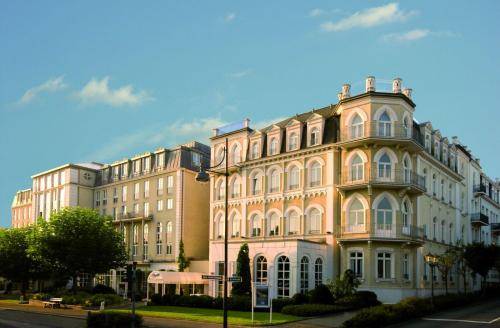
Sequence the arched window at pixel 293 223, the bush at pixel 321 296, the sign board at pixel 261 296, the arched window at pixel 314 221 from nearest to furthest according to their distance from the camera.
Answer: the sign board at pixel 261 296 → the bush at pixel 321 296 → the arched window at pixel 314 221 → the arched window at pixel 293 223

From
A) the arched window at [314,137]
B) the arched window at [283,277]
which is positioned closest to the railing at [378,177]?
the arched window at [314,137]

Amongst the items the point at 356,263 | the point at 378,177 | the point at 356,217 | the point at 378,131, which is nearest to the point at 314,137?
the point at 378,131

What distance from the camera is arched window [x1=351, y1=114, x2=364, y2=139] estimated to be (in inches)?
1832

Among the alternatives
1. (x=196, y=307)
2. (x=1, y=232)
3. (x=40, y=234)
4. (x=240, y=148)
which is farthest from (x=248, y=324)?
(x=1, y=232)

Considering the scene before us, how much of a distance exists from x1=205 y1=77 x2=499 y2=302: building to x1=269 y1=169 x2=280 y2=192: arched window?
0.09 metres

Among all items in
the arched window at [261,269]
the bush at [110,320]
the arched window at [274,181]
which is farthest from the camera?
the arched window at [274,181]

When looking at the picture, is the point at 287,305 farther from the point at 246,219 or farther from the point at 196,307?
the point at 246,219

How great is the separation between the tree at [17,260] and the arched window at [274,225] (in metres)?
31.5

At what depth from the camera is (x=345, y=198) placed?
47406 millimetres

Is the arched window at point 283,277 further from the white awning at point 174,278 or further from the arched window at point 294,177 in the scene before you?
the white awning at point 174,278

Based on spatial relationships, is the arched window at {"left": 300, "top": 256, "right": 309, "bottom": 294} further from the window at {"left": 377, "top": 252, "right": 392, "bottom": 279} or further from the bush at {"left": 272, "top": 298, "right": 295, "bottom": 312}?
the window at {"left": 377, "top": 252, "right": 392, "bottom": 279}

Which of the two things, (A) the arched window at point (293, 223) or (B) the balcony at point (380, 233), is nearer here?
(B) the balcony at point (380, 233)

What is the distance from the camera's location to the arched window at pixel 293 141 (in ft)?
169

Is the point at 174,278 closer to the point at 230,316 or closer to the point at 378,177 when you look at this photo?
the point at 230,316
